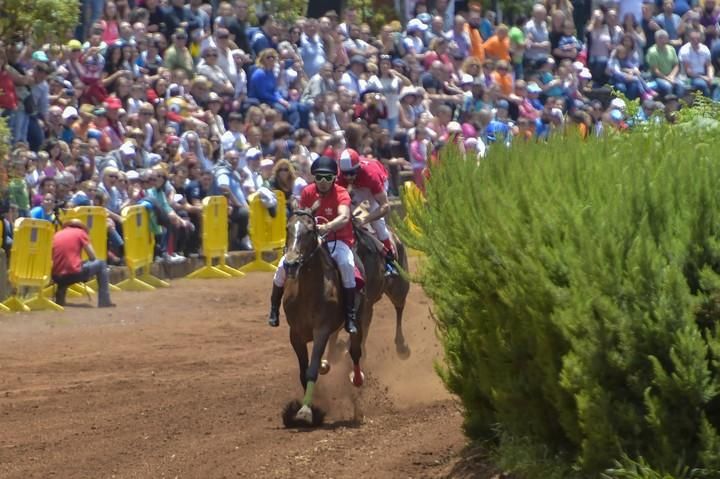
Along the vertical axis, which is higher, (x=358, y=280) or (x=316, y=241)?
(x=316, y=241)

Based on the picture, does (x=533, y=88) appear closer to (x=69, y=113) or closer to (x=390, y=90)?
(x=390, y=90)

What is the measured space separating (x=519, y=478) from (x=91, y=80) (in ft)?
51.3

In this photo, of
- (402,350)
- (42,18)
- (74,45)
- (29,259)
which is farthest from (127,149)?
(402,350)

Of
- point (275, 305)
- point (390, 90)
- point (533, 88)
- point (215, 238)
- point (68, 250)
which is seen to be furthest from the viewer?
point (533, 88)

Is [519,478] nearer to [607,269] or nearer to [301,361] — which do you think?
[607,269]

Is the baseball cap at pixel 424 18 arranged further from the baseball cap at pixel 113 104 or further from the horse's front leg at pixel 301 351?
the horse's front leg at pixel 301 351

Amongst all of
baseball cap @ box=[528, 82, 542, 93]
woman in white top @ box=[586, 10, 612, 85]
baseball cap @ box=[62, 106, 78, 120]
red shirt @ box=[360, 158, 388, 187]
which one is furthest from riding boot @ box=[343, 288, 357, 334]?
woman in white top @ box=[586, 10, 612, 85]

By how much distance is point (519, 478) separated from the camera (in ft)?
30.5

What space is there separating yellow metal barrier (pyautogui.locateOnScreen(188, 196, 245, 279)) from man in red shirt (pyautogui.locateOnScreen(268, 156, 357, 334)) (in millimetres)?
9265

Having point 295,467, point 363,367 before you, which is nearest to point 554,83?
point 363,367

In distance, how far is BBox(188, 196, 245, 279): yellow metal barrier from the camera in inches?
927

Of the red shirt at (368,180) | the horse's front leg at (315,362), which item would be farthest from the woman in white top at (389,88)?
the horse's front leg at (315,362)

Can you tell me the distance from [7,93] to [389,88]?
9721 mm

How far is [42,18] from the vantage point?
1630 centimetres
